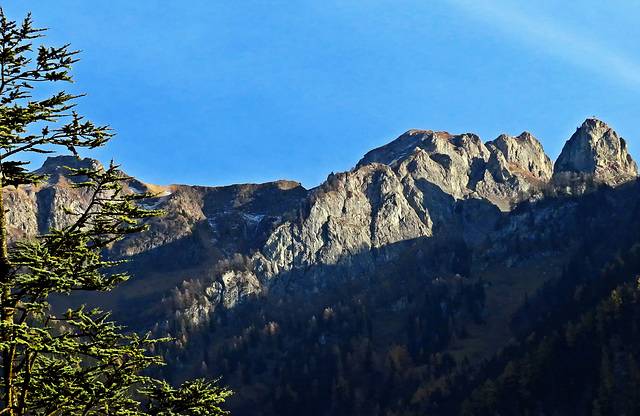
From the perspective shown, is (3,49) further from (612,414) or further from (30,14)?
(612,414)

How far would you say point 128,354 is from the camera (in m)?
21.0

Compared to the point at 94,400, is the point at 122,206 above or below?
above

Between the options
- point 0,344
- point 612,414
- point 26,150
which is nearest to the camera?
point 0,344

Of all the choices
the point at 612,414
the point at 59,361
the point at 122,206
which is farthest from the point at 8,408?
the point at 612,414

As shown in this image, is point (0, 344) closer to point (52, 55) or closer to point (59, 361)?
point (59, 361)

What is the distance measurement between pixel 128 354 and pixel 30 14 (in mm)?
10062

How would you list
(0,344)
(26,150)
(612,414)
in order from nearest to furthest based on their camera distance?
(0,344), (26,150), (612,414)

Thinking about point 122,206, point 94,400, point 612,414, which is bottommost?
point 612,414

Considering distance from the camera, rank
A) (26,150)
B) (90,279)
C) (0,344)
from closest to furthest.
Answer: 1. (0,344)
2. (90,279)
3. (26,150)

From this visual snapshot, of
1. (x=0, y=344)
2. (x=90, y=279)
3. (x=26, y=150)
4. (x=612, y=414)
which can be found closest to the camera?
(x=0, y=344)

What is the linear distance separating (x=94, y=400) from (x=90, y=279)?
331 cm

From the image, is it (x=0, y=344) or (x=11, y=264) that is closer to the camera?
(x=0, y=344)

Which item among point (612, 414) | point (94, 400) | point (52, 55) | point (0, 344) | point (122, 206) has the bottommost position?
point (612, 414)

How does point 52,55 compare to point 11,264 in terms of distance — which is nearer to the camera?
point 11,264
